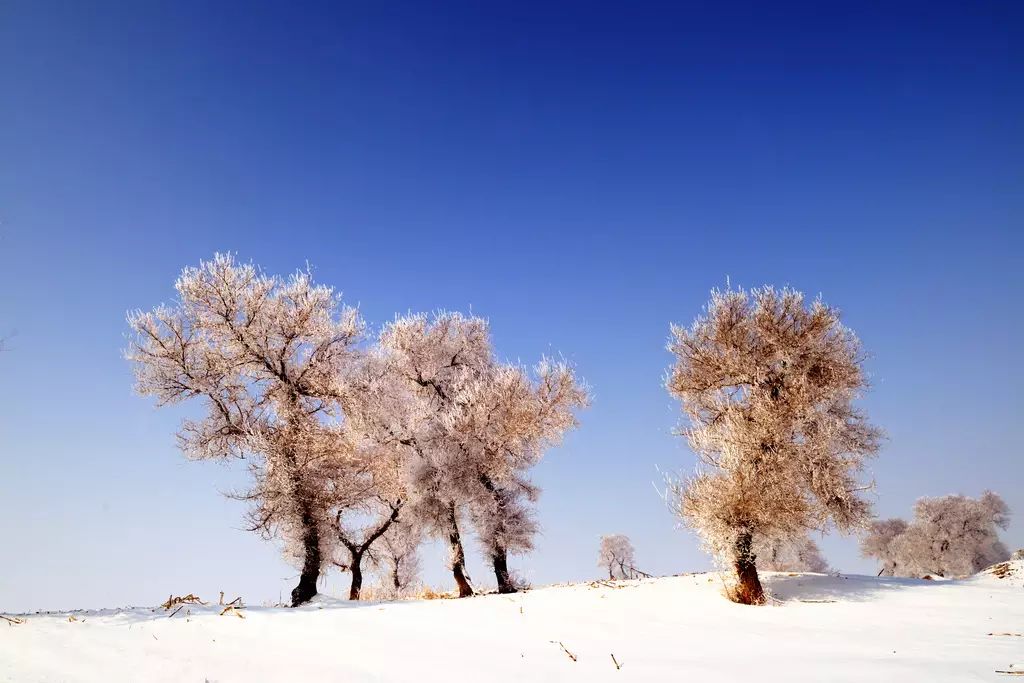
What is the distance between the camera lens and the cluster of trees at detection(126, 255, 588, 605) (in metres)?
16.5

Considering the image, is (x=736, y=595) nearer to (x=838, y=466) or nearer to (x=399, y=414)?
(x=838, y=466)

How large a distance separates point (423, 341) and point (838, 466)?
47.1 feet

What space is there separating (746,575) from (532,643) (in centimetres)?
683

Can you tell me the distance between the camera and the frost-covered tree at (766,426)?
43.9 ft

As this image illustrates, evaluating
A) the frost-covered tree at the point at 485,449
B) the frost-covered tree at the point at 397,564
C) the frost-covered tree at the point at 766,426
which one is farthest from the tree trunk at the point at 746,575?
the frost-covered tree at the point at 397,564

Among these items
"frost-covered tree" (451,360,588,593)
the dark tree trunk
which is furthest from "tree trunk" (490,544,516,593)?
the dark tree trunk

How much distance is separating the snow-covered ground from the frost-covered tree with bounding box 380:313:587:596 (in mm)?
7531

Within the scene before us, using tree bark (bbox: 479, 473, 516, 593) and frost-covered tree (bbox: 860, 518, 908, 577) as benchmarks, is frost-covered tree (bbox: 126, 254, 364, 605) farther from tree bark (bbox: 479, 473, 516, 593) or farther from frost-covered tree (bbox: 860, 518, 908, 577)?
frost-covered tree (bbox: 860, 518, 908, 577)

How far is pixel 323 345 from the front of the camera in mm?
17766

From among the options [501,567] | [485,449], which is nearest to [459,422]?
[485,449]

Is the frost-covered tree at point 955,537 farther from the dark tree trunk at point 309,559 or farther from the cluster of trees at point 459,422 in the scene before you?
the dark tree trunk at point 309,559

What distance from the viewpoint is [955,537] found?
48719 mm

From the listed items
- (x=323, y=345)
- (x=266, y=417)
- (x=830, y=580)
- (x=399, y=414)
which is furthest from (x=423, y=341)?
(x=830, y=580)

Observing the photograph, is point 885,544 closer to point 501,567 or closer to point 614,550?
point 614,550
